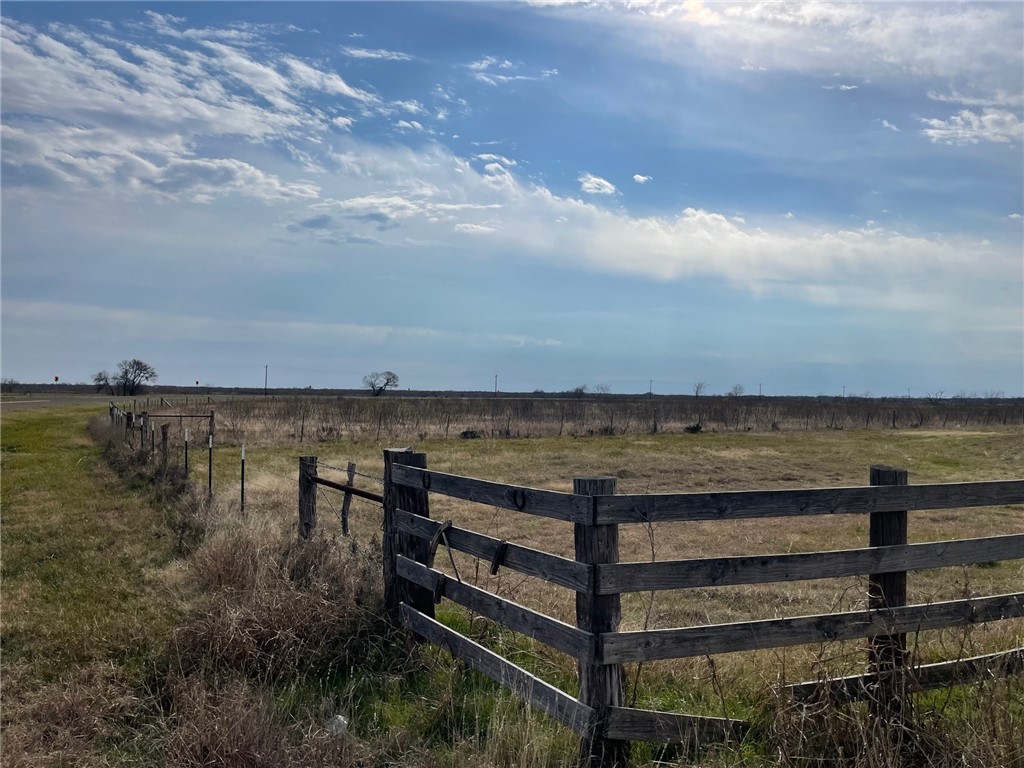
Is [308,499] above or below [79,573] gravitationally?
above

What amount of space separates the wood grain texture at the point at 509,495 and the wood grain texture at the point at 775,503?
0.13m

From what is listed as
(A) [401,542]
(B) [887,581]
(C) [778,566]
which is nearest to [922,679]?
(B) [887,581]

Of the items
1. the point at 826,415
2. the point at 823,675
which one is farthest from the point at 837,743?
the point at 826,415

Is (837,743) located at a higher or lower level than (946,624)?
lower

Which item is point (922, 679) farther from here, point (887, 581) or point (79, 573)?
point (79, 573)

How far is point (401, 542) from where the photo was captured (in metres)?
6.20

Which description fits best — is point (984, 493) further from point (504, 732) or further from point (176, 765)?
point (176, 765)

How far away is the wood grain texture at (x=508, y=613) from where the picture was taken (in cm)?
401

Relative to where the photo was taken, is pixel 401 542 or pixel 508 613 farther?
pixel 401 542

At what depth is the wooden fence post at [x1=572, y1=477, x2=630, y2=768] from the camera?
3.92 metres

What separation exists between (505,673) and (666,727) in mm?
1047

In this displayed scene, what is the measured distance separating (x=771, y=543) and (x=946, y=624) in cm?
979

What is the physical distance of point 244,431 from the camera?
3562cm

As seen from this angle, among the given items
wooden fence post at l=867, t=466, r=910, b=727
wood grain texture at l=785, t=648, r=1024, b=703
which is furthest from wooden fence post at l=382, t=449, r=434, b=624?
wooden fence post at l=867, t=466, r=910, b=727
